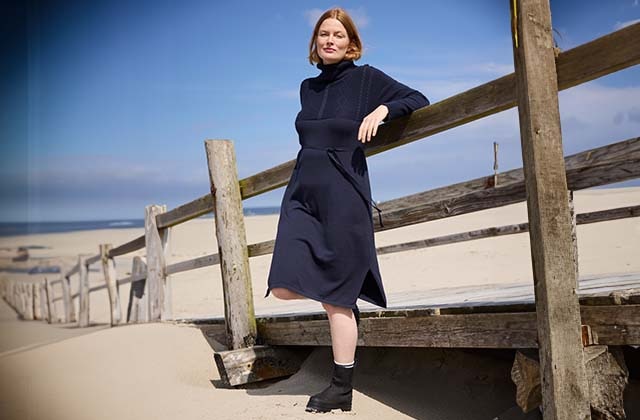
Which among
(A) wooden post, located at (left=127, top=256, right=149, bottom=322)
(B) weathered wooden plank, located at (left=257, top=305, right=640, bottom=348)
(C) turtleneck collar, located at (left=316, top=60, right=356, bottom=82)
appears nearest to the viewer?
(B) weathered wooden plank, located at (left=257, top=305, right=640, bottom=348)

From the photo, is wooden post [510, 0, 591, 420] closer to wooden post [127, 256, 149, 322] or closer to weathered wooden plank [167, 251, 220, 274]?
weathered wooden plank [167, 251, 220, 274]

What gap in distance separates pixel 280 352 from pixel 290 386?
0.93ft

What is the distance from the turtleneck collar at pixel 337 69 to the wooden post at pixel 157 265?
3151 millimetres

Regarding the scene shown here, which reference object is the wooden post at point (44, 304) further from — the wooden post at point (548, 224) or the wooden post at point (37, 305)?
the wooden post at point (548, 224)

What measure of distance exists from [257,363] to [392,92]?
1.70 meters

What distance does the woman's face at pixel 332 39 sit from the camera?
2.76m

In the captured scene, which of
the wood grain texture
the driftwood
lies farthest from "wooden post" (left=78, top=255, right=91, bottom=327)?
the driftwood

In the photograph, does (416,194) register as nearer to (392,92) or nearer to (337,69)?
(392,92)

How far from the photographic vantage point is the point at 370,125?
8.50ft

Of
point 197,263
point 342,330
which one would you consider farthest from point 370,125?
point 197,263

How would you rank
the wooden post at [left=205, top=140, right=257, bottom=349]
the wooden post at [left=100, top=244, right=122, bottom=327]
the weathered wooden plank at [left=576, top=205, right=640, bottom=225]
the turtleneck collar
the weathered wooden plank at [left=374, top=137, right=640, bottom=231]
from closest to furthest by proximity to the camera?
the weathered wooden plank at [left=374, top=137, right=640, bottom=231]
the turtleneck collar
the wooden post at [left=205, top=140, right=257, bottom=349]
the weathered wooden plank at [left=576, top=205, right=640, bottom=225]
the wooden post at [left=100, top=244, right=122, bottom=327]

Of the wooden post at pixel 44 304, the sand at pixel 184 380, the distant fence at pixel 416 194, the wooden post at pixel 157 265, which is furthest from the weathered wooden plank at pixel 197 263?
the wooden post at pixel 44 304

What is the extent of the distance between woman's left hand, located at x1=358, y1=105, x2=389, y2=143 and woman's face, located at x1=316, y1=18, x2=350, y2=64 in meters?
0.33

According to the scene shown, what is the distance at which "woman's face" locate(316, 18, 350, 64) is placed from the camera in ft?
9.06
